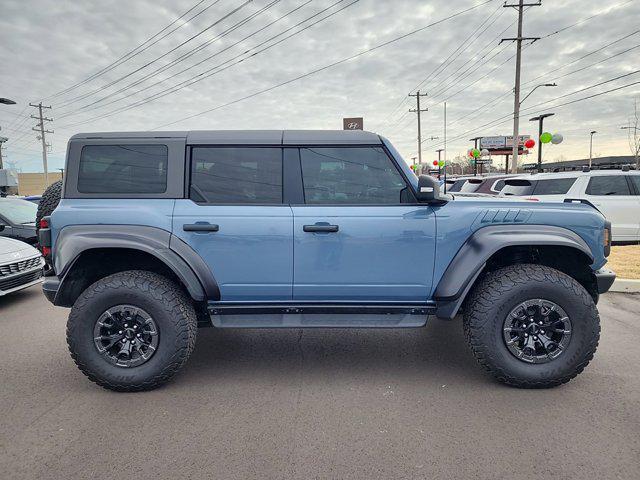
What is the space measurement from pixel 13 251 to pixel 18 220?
2923 millimetres

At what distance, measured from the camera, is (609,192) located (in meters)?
9.25

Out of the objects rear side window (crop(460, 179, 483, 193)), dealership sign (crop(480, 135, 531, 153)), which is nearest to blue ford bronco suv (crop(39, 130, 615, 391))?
rear side window (crop(460, 179, 483, 193))

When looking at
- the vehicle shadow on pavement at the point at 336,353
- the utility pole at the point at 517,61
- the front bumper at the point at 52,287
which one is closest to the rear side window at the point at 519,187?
the vehicle shadow on pavement at the point at 336,353

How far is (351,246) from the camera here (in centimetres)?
323

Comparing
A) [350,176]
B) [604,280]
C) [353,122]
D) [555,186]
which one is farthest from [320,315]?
[555,186]

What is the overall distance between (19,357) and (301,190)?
311cm

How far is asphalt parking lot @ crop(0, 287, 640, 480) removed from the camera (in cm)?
236

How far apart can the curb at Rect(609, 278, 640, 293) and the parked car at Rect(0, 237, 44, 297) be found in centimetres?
843

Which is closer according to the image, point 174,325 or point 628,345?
point 174,325

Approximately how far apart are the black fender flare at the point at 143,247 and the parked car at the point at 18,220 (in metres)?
5.78

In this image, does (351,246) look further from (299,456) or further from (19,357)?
(19,357)

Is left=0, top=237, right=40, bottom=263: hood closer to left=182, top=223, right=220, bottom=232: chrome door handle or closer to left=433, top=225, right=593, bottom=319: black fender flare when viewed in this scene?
left=182, top=223, right=220, bottom=232: chrome door handle

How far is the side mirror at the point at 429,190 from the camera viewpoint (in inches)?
124

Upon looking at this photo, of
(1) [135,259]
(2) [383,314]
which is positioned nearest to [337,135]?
(2) [383,314]
